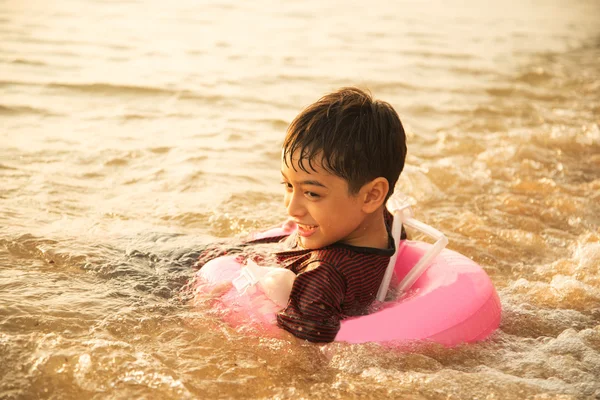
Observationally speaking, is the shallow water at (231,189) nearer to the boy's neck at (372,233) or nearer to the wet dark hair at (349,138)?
the boy's neck at (372,233)

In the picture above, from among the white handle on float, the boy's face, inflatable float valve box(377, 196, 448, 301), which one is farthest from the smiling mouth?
inflatable float valve box(377, 196, 448, 301)

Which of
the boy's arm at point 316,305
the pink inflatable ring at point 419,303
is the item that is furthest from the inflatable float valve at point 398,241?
the boy's arm at point 316,305

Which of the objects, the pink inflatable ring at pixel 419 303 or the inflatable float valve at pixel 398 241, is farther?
the inflatable float valve at pixel 398 241

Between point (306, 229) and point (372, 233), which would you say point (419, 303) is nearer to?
point (372, 233)

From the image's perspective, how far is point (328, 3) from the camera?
1547 cm

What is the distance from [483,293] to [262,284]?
1.07 metres

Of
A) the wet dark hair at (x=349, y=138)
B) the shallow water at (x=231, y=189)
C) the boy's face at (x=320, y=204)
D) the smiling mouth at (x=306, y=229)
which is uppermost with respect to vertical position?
the wet dark hair at (x=349, y=138)

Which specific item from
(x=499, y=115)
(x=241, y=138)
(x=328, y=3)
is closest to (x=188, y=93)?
(x=241, y=138)

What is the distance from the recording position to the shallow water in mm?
2945

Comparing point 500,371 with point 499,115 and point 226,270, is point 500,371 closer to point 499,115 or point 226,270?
point 226,270

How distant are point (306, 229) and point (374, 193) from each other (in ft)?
1.15

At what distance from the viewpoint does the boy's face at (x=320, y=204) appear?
10.0 feet

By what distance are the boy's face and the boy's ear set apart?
1.5 inches

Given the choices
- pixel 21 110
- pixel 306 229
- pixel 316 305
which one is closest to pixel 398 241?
pixel 306 229
